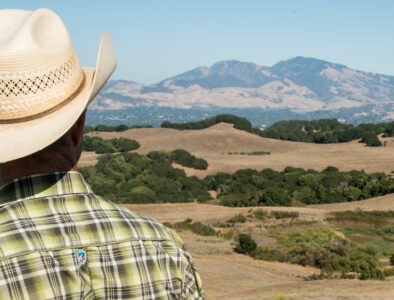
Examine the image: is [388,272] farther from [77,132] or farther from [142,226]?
[77,132]

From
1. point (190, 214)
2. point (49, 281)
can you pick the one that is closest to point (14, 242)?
point (49, 281)

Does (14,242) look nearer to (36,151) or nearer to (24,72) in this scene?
(36,151)

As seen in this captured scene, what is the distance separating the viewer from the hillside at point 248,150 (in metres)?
60.6

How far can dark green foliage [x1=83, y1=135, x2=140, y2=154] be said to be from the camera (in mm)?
71812

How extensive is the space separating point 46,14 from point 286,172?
2066 inches

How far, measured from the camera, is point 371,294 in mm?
12672

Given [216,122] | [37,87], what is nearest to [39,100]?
[37,87]

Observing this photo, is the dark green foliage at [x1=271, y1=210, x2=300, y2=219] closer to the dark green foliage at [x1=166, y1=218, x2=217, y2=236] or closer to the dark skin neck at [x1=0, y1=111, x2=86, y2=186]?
the dark green foliage at [x1=166, y1=218, x2=217, y2=236]

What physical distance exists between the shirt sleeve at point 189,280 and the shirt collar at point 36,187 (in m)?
0.60

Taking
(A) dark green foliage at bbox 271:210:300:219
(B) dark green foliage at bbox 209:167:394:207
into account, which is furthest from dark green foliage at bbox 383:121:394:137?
(A) dark green foliage at bbox 271:210:300:219

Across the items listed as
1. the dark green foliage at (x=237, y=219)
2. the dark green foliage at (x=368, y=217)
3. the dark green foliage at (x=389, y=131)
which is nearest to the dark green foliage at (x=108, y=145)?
the dark green foliage at (x=389, y=131)

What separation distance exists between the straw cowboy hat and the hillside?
181 ft

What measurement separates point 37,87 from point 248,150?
78.1 meters

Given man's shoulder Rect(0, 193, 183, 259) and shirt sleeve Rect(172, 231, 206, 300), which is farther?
shirt sleeve Rect(172, 231, 206, 300)
